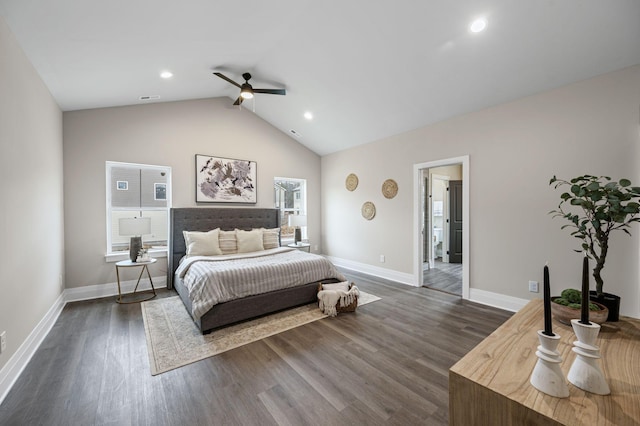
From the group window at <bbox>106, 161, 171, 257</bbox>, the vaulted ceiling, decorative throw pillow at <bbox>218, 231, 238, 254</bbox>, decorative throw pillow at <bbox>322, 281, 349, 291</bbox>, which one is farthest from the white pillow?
the vaulted ceiling

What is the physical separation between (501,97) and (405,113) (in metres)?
1.26

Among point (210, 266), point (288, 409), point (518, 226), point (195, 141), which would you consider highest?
point (195, 141)

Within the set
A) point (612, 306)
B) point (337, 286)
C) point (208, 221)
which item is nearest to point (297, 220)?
point (208, 221)

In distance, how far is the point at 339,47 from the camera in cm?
320

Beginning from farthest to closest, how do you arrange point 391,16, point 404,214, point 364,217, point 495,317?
point 364,217
point 404,214
point 495,317
point 391,16

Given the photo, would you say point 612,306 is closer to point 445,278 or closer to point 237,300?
point 237,300

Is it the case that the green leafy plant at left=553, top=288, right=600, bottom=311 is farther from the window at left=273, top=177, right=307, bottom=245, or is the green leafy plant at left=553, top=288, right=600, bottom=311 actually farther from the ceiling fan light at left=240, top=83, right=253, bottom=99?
the window at left=273, top=177, right=307, bottom=245

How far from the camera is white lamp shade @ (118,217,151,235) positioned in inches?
151

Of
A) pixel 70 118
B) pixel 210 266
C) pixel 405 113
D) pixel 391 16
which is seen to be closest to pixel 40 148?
pixel 70 118

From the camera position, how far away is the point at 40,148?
2811 millimetres

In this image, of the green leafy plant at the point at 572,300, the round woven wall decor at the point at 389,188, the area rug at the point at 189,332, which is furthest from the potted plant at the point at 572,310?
the round woven wall decor at the point at 389,188

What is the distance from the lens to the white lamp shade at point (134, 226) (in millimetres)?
3834

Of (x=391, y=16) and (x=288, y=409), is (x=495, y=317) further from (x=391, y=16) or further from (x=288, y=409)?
(x=391, y=16)

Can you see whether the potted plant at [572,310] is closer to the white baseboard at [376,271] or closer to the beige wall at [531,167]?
the beige wall at [531,167]
